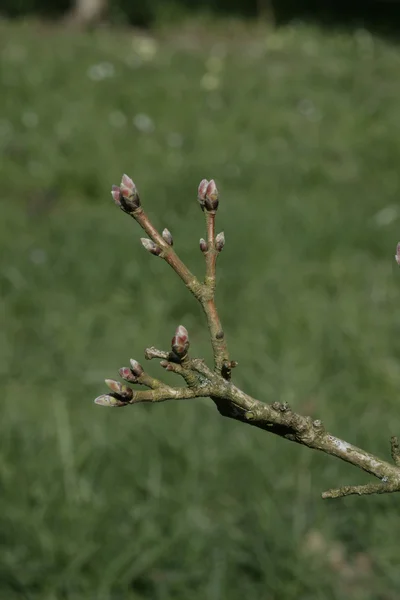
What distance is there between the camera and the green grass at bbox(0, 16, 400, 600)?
3.88m

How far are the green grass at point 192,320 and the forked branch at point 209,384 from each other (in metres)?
2.84

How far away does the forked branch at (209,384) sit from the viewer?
0.97 metres

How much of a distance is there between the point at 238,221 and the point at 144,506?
319 centimetres

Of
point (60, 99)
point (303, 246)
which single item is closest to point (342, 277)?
point (303, 246)

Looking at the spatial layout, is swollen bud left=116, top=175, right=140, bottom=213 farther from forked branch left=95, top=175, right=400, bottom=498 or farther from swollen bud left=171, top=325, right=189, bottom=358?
swollen bud left=171, top=325, right=189, bottom=358

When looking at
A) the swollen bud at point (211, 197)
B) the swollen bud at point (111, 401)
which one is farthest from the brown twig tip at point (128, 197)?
the swollen bud at point (111, 401)

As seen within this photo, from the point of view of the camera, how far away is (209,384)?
39.0 inches

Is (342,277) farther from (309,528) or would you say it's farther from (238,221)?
(309,528)

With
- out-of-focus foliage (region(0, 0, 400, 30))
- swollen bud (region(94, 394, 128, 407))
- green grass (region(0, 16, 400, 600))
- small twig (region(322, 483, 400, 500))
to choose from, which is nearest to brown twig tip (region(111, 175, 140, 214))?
swollen bud (region(94, 394, 128, 407))

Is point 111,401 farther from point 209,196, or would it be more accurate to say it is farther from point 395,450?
point 395,450

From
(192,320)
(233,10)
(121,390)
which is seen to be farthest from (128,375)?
(233,10)

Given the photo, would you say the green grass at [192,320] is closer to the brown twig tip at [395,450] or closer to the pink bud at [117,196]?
the brown twig tip at [395,450]

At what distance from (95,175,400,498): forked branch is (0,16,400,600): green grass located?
2838 millimetres

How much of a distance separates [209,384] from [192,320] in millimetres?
5011
